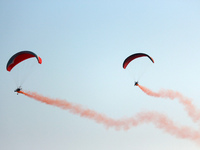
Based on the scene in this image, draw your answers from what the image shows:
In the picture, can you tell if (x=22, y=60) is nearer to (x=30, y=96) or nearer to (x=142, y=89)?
(x=30, y=96)

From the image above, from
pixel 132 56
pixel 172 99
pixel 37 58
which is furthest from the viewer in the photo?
pixel 172 99

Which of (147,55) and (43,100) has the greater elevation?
(147,55)

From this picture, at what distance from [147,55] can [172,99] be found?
9708 millimetres

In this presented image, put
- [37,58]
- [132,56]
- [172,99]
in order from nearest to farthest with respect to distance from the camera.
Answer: [37,58], [132,56], [172,99]

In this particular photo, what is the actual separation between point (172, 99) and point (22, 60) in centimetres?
→ 2148

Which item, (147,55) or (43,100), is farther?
(43,100)

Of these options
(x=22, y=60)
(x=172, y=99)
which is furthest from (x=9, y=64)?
(x=172, y=99)

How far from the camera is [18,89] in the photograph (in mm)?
48844

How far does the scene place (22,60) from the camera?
50.8 m

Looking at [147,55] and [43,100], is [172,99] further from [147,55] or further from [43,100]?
[43,100]

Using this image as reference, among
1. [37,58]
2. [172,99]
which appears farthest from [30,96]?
[172,99]

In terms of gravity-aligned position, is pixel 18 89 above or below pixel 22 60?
below

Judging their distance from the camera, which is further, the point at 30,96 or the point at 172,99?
the point at 172,99

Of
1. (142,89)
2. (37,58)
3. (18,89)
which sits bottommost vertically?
(18,89)
